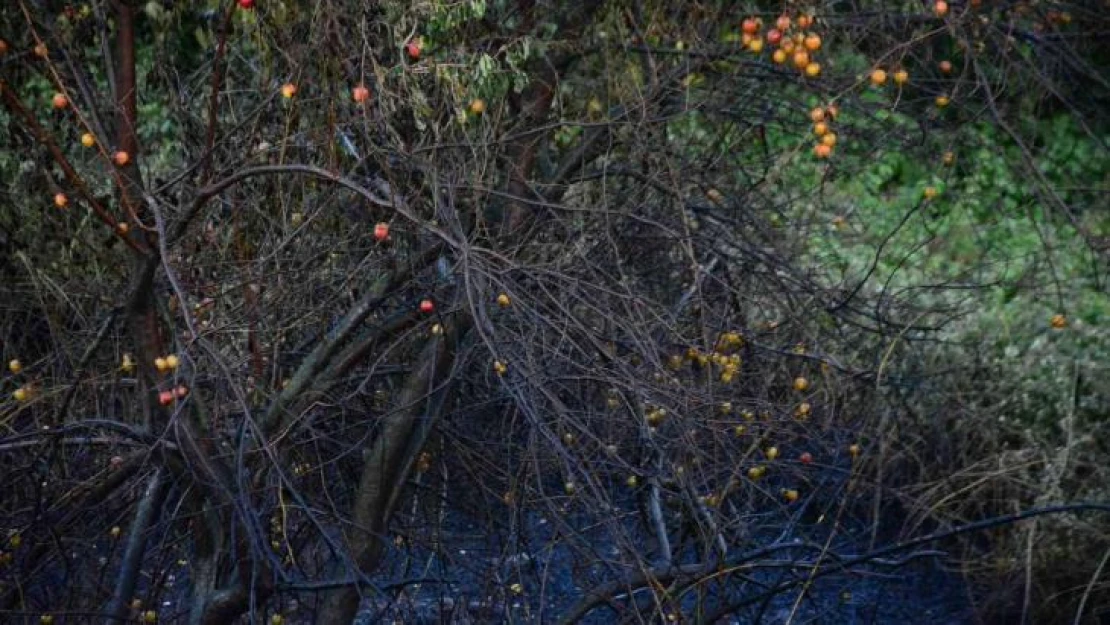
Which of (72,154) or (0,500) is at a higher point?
(72,154)

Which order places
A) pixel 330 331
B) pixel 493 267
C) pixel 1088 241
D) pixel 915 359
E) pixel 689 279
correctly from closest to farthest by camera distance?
pixel 493 267 → pixel 1088 241 → pixel 330 331 → pixel 689 279 → pixel 915 359

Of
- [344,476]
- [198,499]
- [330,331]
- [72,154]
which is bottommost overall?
[344,476]

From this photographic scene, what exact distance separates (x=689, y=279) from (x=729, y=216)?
26 cm

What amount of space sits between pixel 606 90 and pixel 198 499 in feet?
6.63

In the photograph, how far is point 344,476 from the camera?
4.62m

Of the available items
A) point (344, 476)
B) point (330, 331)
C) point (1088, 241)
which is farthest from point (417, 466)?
point (1088, 241)

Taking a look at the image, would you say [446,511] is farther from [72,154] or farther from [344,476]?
[72,154]

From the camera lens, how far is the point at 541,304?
322cm

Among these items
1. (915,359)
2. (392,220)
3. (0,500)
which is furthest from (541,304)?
(915,359)

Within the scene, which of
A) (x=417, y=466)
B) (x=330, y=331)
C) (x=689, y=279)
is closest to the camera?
(x=330, y=331)

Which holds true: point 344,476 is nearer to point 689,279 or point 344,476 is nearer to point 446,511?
point 446,511

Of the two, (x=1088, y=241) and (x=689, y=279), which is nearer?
(x=1088, y=241)

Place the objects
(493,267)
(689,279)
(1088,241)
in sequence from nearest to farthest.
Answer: (493,267)
(1088,241)
(689,279)

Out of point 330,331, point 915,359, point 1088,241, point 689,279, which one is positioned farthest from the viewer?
point 915,359
